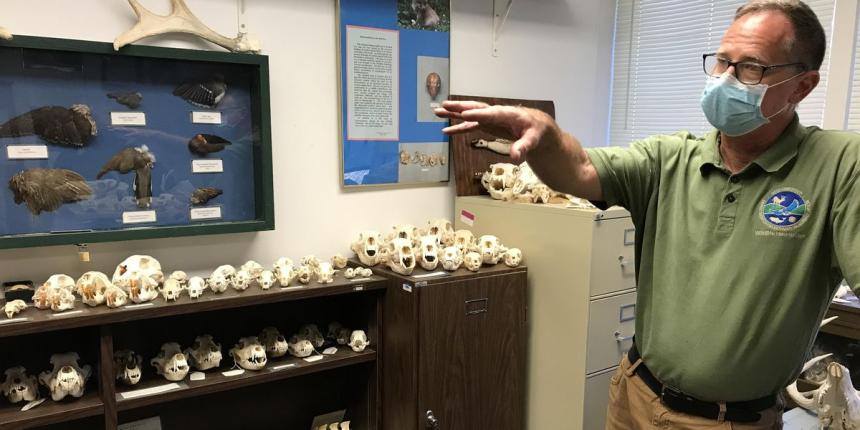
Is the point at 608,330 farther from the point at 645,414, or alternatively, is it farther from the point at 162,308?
the point at 162,308

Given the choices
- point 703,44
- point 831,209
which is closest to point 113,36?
point 831,209

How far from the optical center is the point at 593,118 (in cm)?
347

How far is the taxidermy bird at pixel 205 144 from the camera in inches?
83.2

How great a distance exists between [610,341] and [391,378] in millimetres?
896

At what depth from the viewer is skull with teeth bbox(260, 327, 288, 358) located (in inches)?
86.4

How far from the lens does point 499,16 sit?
2.93 metres

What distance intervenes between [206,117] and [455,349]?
1.27 m

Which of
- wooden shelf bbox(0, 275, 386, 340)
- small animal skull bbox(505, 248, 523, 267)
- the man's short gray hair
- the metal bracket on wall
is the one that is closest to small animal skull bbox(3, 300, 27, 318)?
wooden shelf bbox(0, 275, 386, 340)

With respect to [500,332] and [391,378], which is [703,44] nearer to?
[500,332]

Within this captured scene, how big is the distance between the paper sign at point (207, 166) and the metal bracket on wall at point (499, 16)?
1491 mm

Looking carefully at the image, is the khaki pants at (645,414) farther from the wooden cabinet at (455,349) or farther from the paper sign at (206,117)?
the paper sign at (206,117)

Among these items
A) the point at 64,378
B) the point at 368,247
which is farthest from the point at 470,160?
the point at 64,378

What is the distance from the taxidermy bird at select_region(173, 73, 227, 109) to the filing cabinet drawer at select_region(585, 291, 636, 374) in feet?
5.28

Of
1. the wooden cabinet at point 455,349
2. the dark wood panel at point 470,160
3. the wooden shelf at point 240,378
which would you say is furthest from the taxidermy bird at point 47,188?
the dark wood panel at point 470,160
